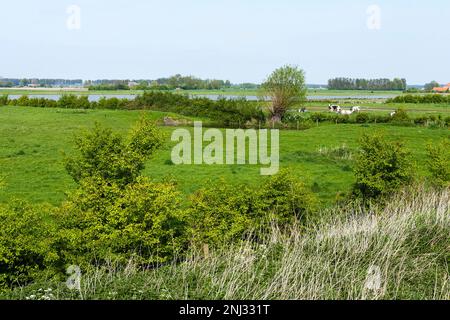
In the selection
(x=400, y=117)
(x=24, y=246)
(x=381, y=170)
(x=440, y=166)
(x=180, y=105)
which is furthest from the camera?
(x=180, y=105)

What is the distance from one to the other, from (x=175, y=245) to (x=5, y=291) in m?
3.63

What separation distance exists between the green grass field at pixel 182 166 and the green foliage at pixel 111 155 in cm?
107

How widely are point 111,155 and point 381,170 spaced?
338 inches

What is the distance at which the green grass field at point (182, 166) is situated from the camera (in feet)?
62.2

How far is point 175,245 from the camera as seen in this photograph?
10867 mm

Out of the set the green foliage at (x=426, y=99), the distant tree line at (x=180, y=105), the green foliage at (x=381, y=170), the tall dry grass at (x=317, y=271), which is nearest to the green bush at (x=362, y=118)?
the distant tree line at (x=180, y=105)

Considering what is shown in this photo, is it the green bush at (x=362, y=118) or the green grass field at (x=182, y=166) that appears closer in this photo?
the green grass field at (x=182, y=166)

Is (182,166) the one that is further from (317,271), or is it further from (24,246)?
(317,271)

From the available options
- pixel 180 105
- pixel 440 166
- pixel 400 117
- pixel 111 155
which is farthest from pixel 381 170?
pixel 180 105

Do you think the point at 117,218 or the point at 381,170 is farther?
the point at 381,170

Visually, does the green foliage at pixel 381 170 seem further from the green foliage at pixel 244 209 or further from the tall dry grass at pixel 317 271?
the tall dry grass at pixel 317 271

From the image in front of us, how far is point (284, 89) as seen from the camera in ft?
192
